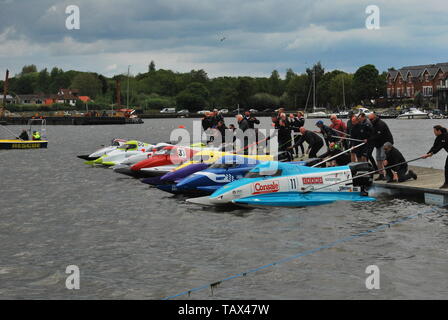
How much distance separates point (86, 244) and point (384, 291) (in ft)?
27.8

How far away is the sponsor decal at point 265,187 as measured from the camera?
19.5 m

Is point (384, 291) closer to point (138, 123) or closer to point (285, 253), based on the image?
point (285, 253)

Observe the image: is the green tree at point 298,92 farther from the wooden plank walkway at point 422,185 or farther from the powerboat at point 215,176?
the powerboat at point 215,176

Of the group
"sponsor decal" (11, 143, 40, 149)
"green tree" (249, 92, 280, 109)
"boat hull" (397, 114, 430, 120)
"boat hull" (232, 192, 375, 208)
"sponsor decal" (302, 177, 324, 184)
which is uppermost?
"green tree" (249, 92, 280, 109)

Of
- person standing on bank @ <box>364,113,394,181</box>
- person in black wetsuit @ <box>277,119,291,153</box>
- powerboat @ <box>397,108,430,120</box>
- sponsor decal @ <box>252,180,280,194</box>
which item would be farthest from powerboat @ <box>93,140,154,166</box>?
powerboat @ <box>397,108,430,120</box>

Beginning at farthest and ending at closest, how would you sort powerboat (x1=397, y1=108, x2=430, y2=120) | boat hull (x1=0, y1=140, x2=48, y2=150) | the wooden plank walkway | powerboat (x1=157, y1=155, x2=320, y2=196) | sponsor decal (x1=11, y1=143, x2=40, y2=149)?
powerboat (x1=397, y1=108, x2=430, y2=120), sponsor decal (x1=11, y1=143, x2=40, y2=149), boat hull (x1=0, y1=140, x2=48, y2=150), powerboat (x1=157, y1=155, x2=320, y2=196), the wooden plank walkway

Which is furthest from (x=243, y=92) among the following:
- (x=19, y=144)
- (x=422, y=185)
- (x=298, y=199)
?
(x=298, y=199)

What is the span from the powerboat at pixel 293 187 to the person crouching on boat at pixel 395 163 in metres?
0.95

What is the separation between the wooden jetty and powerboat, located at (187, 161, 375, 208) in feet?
3.39

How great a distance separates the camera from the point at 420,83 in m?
142

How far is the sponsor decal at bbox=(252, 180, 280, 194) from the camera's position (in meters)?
19.5

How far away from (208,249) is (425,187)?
855 centimetres

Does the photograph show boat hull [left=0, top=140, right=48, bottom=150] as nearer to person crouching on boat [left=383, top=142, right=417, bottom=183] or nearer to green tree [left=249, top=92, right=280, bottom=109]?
person crouching on boat [left=383, top=142, right=417, bottom=183]

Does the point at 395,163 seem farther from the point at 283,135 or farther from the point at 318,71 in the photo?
the point at 318,71
